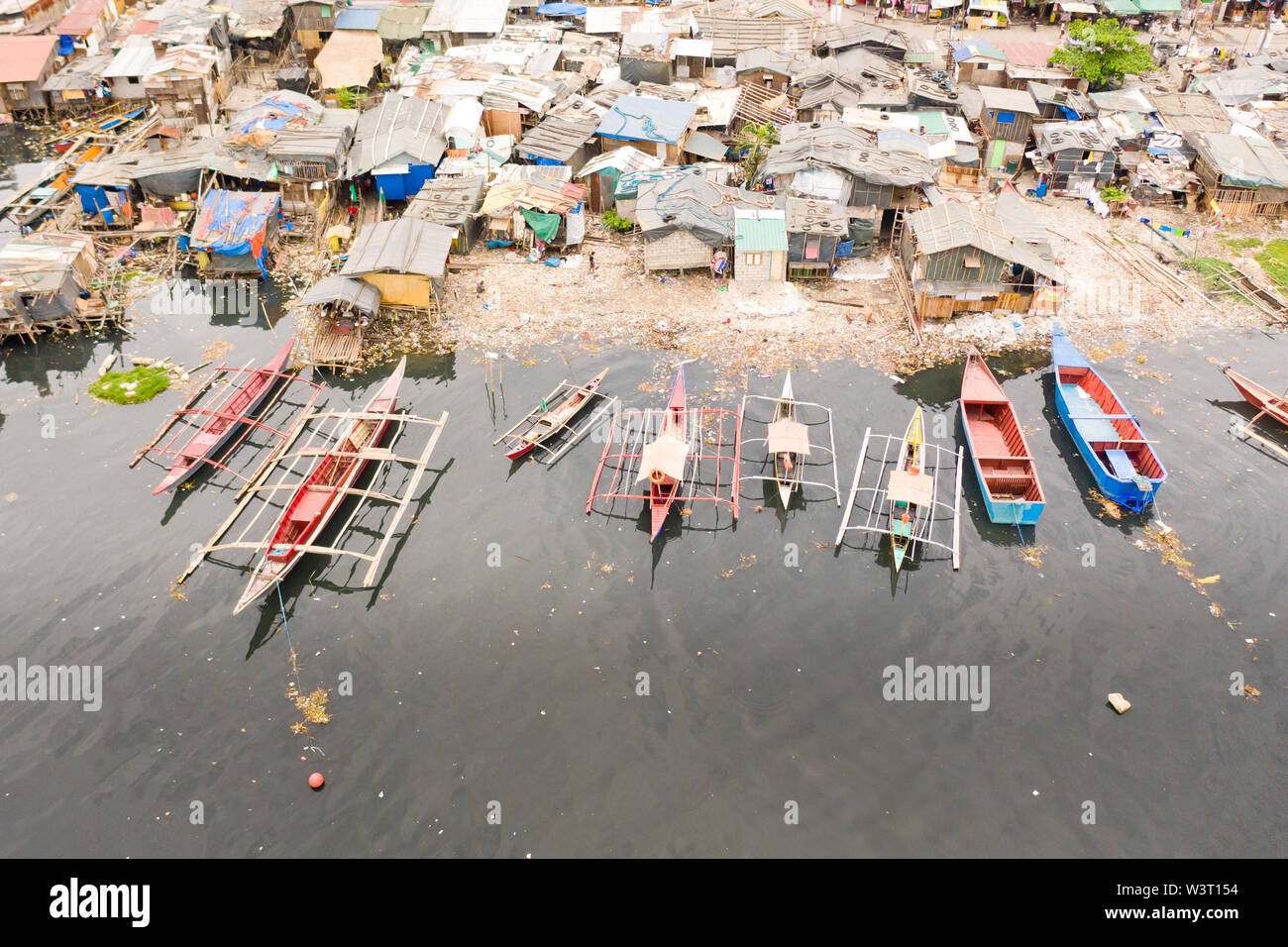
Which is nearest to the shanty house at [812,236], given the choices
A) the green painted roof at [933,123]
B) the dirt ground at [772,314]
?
the dirt ground at [772,314]

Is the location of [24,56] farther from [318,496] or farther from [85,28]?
[318,496]

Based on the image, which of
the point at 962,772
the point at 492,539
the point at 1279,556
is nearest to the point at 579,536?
the point at 492,539

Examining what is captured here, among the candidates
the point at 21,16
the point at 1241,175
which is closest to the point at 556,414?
the point at 1241,175

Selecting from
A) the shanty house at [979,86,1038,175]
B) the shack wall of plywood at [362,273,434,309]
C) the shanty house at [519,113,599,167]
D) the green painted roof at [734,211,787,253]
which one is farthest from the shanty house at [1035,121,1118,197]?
the shack wall of plywood at [362,273,434,309]

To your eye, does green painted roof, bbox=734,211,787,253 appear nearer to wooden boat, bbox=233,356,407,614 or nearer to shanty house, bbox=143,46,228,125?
wooden boat, bbox=233,356,407,614
